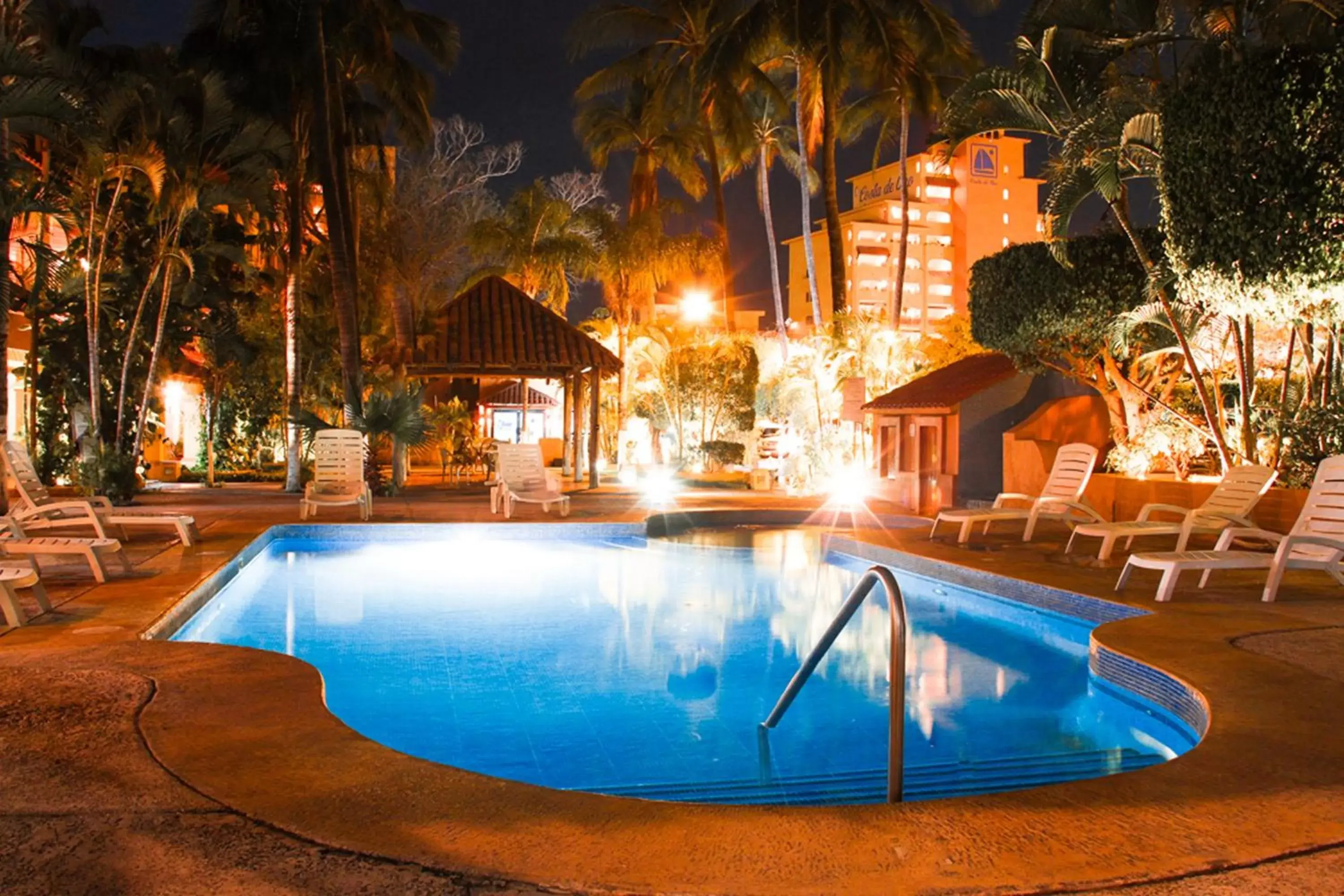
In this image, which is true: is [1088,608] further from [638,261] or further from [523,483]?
[638,261]

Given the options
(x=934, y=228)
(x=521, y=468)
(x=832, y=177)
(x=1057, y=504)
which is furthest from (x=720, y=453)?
(x=934, y=228)

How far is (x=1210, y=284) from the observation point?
32.2 ft

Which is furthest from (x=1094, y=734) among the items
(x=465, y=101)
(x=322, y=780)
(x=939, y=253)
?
(x=939, y=253)

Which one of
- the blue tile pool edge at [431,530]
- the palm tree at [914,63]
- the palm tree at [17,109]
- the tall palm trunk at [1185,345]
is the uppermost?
the palm tree at [914,63]

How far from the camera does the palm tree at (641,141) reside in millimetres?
31672

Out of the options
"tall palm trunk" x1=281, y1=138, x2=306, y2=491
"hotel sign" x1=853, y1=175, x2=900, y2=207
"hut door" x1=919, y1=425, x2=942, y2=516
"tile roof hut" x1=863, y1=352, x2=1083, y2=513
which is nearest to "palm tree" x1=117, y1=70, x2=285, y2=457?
"tall palm trunk" x1=281, y1=138, x2=306, y2=491

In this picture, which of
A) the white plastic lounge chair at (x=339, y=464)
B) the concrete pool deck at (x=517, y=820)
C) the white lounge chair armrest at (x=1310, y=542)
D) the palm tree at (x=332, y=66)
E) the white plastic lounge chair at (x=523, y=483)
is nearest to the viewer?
the concrete pool deck at (x=517, y=820)

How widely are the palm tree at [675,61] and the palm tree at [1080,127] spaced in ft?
47.1

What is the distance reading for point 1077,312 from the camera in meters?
13.6

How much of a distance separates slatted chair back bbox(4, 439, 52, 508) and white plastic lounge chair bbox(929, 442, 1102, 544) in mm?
8725

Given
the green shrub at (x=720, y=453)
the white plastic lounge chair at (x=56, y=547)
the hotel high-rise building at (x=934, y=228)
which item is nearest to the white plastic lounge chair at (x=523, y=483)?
the white plastic lounge chair at (x=56, y=547)

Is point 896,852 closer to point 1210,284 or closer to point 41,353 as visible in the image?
point 1210,284

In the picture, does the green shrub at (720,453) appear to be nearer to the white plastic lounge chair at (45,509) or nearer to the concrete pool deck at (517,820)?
the white plastic lounge chair at (45,509)

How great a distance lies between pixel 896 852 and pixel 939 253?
88.6 meters
